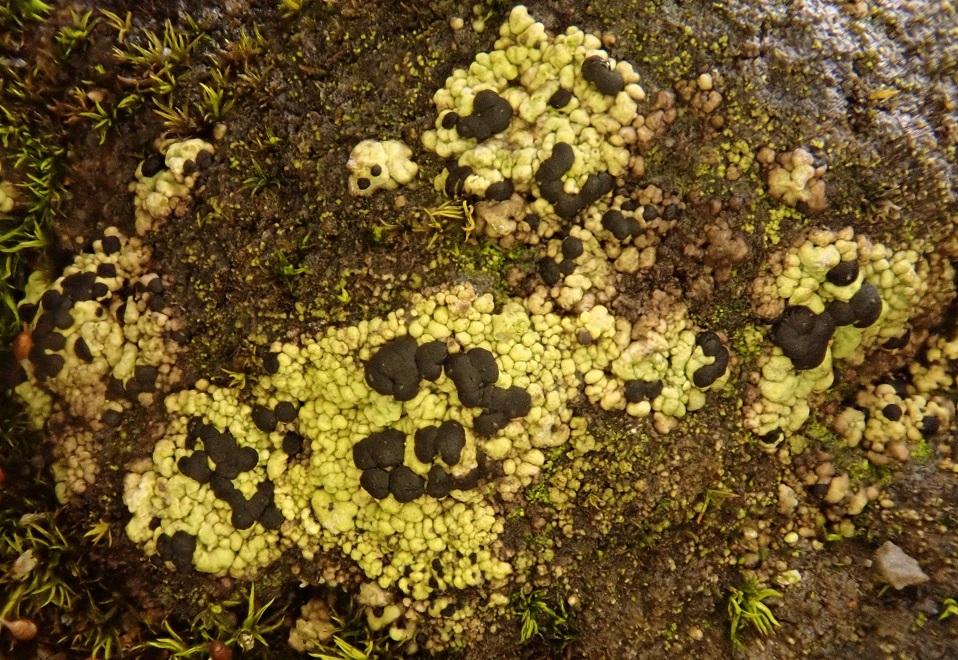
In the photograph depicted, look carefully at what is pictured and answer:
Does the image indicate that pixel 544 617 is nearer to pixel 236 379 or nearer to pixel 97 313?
pixel 236 379

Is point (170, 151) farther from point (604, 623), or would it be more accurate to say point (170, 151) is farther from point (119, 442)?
point (604, 623)

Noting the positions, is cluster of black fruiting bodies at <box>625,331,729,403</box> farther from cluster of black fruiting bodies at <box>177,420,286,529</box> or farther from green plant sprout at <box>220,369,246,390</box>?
green plant sprout at <box>220,369,246,390</box>

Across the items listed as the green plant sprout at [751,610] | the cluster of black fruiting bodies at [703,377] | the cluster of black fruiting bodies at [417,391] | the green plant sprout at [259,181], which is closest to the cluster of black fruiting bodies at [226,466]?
the cluster of black fruiting bodies at [417,391]

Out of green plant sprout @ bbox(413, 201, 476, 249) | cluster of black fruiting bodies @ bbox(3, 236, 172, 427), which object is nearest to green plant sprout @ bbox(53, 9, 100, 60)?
cluster of black fruiting bodies @ bbox(3, 236, 172, 427)

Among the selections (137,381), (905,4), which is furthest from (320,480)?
(905,4)

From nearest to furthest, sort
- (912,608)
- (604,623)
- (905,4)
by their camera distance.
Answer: (912,608) → (604,623) → (905,4)

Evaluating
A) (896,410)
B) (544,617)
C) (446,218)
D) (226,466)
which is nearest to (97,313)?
(226,466)
